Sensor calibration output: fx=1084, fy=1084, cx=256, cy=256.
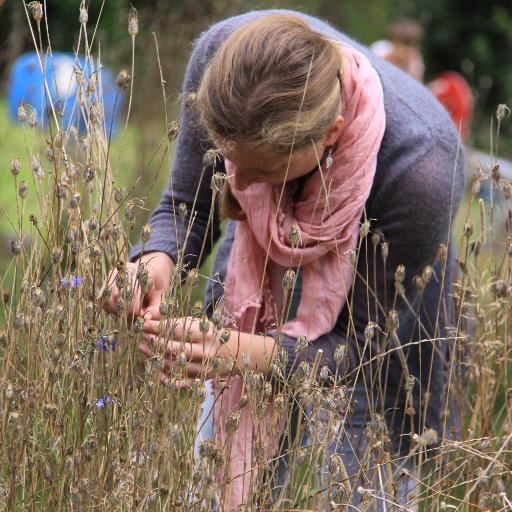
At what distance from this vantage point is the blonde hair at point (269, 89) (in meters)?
1.89

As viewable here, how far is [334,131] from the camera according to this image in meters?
2.07

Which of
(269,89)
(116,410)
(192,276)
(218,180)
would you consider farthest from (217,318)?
(269,89)

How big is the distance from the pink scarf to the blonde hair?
0.13m

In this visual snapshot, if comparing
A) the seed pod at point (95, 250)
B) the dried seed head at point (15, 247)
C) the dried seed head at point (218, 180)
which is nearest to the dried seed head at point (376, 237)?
the dried seed head at point (218, 180)

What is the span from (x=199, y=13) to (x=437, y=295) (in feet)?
12.4

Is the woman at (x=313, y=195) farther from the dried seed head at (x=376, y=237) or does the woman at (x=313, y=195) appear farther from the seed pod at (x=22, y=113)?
the seed pod at (x=22, y=113)

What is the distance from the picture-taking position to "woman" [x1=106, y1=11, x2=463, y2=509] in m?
1.90

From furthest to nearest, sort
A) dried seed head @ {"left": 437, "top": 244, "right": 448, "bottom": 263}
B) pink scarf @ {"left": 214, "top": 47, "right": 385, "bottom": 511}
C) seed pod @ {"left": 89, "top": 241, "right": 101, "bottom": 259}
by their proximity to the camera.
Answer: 1. pink scarf @ {"left": 214, "top": 47, "right": 385, "bottom": 511}
2. dried seed head @ {"left": 437, "top": 244, "right": 448, "bottom": 263}
3. seed pod @ {"left": 89, "top": 241, "right": 101, "bottom": 259}

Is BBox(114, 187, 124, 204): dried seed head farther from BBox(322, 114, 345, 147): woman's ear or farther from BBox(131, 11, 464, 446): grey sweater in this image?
BBox(322, 114, 345, 147): woman's ear

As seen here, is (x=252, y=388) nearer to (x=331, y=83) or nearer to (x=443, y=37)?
(x=331, y=83)

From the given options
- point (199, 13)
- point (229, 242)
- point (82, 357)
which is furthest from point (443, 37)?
point (82, 357)

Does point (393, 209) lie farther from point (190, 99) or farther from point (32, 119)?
point (32, 119)

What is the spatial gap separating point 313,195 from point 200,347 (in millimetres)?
Result: 465

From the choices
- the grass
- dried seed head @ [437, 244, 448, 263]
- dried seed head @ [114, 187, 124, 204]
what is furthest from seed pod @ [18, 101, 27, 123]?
dried seed head @ [437, 244, 448, 263]
